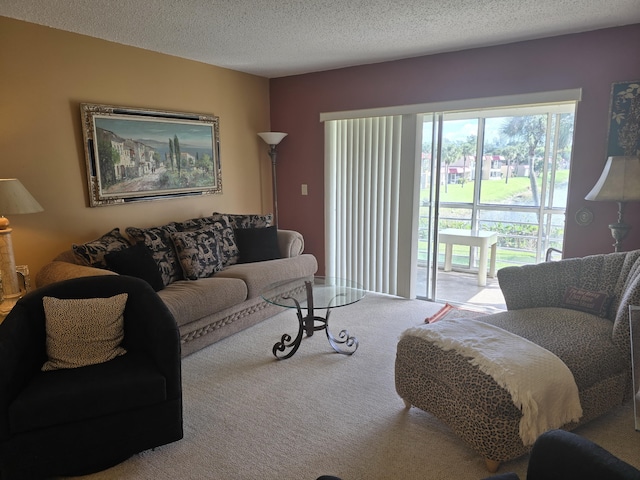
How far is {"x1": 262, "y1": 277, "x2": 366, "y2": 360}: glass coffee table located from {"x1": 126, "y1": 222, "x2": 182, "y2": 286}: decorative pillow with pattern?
2.68 ft

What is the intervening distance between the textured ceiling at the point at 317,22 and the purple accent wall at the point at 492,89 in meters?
0.14

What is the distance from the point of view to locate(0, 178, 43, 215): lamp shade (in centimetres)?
267

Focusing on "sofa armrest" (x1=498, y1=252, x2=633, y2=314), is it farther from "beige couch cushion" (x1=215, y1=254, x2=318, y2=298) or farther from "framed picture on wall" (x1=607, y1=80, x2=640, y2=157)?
"beige couch cushion" (x1=215, y1=254, x2=318, y2=298)

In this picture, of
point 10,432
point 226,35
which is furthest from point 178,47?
point 10,432

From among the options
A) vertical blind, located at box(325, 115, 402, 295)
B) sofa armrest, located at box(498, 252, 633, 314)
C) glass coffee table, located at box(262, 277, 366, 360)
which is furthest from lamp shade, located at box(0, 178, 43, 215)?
sofa armrest, located at box(498, 252, 633, 314)

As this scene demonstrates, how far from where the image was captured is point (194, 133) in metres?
4.34

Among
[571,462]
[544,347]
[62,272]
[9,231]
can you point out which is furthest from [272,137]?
[571,462]

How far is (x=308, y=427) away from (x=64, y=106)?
298cm

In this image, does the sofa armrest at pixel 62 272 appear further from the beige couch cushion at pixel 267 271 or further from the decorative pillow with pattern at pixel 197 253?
the beige couch cushion at pixel 267 271

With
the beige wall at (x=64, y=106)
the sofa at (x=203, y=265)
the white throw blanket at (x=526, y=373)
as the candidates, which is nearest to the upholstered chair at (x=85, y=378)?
the sofa at (x=203, y=265)

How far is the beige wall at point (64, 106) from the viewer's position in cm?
303

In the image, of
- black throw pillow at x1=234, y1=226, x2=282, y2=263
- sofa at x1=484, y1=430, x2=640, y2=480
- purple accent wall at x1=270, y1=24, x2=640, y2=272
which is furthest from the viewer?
black throw pillow at x1=234, y1=226, x2=282, y2=263

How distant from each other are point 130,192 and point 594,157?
3.95 meters

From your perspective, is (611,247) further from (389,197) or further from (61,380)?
(61,380)
